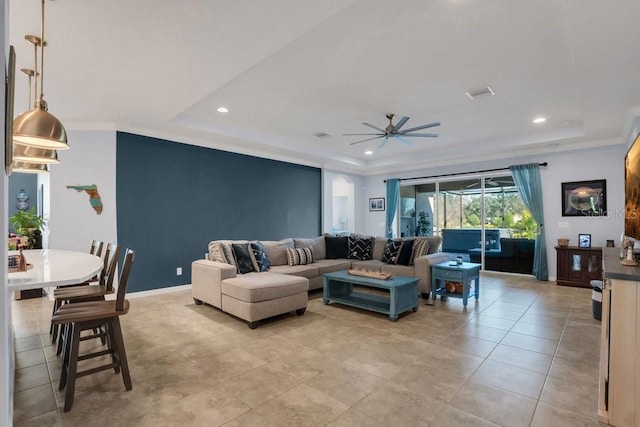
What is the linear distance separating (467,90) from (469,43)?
1108 mm

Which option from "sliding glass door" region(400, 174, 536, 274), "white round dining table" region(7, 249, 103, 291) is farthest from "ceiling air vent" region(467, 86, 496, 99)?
"white round dining table" region(7, 249, 103, 291)

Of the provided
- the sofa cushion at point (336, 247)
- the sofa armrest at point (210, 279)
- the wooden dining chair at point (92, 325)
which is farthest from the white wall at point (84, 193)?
the sofa cushion at point (336, 247)

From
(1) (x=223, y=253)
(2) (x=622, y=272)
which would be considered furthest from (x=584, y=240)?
(1) (x=223, y=253)

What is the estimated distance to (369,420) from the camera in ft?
6.19

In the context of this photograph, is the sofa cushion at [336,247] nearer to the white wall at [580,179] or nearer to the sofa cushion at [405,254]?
the sofa cushion at [405,254]

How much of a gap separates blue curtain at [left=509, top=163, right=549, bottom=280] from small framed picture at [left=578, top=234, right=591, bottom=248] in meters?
0.56

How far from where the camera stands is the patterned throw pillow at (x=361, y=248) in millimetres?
5732

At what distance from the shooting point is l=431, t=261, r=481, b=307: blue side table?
4199 millimetres

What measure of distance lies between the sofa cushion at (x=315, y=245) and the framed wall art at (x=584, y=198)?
4.49 m

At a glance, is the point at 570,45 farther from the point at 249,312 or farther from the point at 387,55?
the point at 249,312

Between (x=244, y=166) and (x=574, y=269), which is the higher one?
(x=244, y=166)

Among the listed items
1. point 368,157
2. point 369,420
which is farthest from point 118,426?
point 368,157

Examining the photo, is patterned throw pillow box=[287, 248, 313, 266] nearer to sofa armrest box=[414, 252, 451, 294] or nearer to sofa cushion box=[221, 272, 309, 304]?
sofa cushion box=[221, 272, 309, 304]

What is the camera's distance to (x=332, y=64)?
3.18 m
